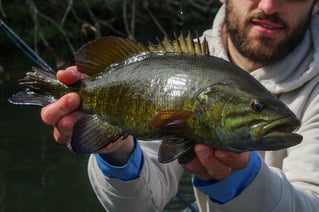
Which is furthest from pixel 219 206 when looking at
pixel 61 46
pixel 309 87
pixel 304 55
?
pixel 61 46

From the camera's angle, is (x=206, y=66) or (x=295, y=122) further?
(x=206, y=66)

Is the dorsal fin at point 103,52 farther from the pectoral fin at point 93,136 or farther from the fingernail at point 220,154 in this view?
the fingernail at point 220,154

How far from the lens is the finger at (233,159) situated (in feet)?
6.37

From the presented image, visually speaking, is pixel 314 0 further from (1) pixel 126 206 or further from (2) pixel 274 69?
(1) pixel 126 206

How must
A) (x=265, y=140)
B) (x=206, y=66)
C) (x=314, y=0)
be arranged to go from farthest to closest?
(x=314, y=0) < (x=206, y=66) < (x=265, y=140)

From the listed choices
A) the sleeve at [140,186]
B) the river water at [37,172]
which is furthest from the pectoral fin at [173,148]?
the river water at [37,172]

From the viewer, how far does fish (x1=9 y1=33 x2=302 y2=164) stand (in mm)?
1812

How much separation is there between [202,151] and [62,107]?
546 millimetres

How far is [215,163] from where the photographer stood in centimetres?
199

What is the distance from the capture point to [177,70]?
200 centimetres

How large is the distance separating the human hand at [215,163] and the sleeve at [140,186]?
27.8 inches

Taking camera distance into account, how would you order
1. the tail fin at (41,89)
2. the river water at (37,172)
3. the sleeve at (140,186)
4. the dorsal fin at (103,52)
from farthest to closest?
the river water at (37,172) → the sleeve at (140,186) → the tail fin at (41,89) → the dorsal fin at (103,52)

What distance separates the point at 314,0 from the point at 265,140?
1720 mm

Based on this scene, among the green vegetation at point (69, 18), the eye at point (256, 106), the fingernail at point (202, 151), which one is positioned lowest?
the green vegetation at point (69, 18)
